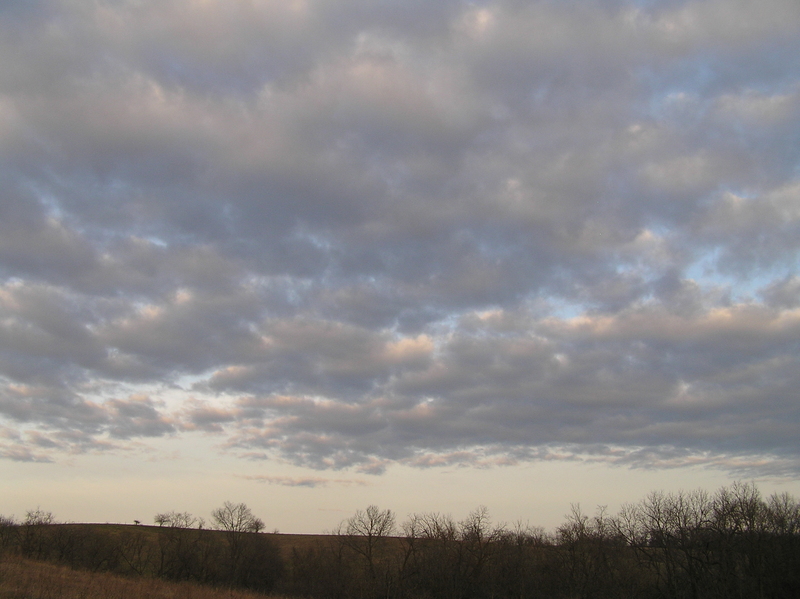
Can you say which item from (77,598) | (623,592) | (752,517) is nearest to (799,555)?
(752,517)

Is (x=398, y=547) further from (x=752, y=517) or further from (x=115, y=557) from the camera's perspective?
(x=752, y=517)

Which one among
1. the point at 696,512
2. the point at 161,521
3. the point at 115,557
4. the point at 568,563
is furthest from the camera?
the point at 161,521

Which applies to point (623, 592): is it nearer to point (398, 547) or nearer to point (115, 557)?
point (398, 547)

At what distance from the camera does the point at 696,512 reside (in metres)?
82.8

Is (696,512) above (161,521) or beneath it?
above

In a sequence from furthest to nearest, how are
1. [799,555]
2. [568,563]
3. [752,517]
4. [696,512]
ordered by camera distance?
[568,563]
[696,512]
[752,517]
[799,555]

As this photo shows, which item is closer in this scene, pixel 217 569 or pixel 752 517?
pixel 752 517

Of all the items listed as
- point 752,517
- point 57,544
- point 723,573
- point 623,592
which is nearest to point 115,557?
point 57,544

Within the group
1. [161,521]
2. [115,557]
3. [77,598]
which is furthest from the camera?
[161,521]

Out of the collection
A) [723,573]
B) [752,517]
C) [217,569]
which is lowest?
[217,569]

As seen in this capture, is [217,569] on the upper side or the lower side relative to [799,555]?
lower

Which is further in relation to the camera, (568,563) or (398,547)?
(398,547)

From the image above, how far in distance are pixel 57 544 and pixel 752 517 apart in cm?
10711

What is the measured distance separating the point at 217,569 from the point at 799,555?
90.3 m
